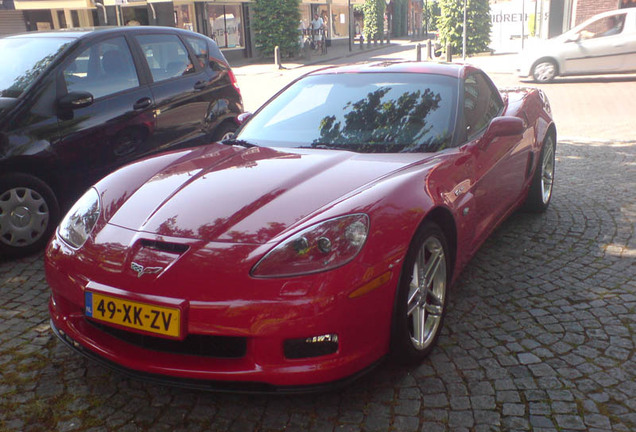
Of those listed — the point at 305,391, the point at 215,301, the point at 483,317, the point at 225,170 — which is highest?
the point at 225,170

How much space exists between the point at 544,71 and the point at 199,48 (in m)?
11.4

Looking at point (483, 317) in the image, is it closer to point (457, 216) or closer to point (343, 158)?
point (457, 216)

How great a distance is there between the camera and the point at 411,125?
3.61 metres

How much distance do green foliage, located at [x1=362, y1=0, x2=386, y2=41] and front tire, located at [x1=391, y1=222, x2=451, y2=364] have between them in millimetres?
39507

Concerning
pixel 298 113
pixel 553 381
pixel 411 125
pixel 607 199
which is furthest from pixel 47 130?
pixel 607 199

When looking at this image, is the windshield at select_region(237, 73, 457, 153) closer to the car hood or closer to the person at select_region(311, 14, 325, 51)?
the car hood

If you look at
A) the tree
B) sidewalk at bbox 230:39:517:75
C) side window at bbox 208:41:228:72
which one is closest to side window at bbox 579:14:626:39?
sidewalk at bbox 230:39:517:75

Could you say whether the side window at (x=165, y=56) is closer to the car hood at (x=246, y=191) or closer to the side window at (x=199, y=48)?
the side window at (x=199, y=48)

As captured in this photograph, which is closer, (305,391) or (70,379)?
(305,391)

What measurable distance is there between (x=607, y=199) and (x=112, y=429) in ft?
15.8

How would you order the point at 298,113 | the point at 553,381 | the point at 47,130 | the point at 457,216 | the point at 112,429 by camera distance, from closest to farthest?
the point at 112,429, the point at 553,381, the point at 457,216, the point at 298,113, the point at 47,130

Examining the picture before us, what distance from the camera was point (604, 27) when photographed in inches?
585

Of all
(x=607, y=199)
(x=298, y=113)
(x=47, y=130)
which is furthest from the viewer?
(x=607, y=199)

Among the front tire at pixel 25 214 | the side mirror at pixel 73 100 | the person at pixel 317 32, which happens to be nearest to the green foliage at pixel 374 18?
the person at pixel 317 32
